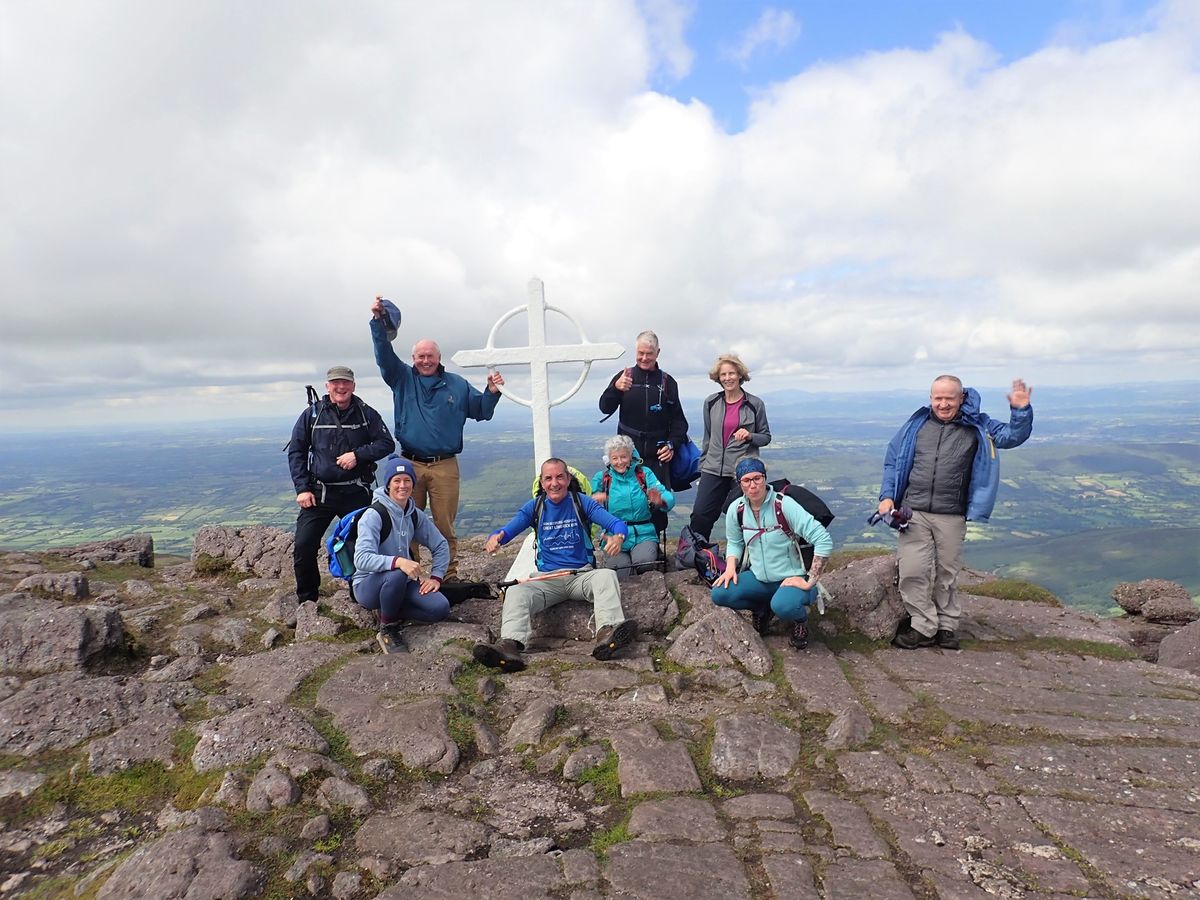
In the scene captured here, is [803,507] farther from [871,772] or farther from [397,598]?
[397,598]

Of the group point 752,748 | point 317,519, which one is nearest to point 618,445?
point 317,519

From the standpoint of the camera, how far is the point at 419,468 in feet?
29.9

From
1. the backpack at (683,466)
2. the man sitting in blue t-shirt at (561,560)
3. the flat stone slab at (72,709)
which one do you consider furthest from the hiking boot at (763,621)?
the flat stone slab at (72,709)

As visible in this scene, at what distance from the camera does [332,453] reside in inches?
326

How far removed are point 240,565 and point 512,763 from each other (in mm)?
9986

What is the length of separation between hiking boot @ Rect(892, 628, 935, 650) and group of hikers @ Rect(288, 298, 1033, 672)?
0.04m

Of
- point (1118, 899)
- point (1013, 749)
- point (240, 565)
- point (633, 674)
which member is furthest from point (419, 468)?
point (1118, 899)

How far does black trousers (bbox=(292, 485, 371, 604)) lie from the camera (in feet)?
27.5

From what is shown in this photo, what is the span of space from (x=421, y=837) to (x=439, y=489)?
5.58 m

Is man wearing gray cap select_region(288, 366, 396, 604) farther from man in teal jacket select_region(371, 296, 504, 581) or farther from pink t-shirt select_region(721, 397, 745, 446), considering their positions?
pink t-shirt select_region(721, 397, 745, 446)

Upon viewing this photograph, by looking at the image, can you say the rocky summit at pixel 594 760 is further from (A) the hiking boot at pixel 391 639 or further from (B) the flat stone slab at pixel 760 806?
(A) the hiking boot at pixel 391 639

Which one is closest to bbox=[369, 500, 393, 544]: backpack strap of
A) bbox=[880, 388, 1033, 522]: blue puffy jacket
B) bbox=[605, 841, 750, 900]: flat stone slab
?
bbox=[605, 841, 750, 900]: flat stone slab

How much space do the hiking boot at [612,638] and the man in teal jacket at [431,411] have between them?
11.4ft

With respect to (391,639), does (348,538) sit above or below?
above
